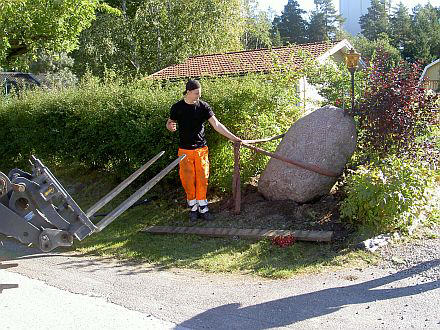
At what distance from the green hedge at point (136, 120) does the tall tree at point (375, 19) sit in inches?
2776

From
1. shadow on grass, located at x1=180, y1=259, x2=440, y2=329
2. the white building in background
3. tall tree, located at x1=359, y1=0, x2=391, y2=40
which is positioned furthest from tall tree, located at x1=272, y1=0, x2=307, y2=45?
shadow on grass, located at x1=180, y1=259, x2=440, y2=329

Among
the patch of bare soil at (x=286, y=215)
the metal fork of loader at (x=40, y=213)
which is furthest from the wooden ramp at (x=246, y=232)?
the metal fork of loader at (x=40, y=213)

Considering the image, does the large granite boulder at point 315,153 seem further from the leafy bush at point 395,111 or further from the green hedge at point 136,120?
the green hedge at point 136,120

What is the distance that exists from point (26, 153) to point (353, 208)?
810cm

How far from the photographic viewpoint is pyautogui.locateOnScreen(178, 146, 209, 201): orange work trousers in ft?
25.4

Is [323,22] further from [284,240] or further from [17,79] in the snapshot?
[284,240]

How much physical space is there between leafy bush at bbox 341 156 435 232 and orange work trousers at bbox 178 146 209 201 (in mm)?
1978

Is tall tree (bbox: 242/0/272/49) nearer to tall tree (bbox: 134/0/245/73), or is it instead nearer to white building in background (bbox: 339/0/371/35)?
tall tree (bbox: 134/0/245/73)

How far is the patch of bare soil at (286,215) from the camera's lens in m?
7.10

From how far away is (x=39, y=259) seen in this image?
6930mm

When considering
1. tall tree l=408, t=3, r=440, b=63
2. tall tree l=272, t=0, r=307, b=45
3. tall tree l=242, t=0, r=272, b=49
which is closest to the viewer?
tall tree l=242, t=0, r=272, b=49

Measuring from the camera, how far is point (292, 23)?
74.9 m

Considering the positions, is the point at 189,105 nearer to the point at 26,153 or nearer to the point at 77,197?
the point at 77,197

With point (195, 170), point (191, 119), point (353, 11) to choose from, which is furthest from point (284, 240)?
point (353, 11)
